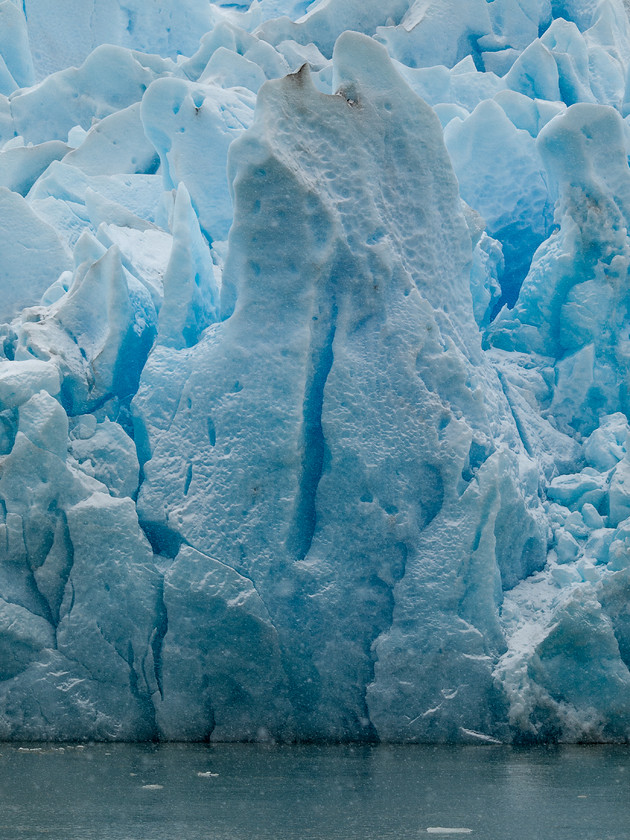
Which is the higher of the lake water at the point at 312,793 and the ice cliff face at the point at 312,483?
the ice cliff face at the point at 312,483

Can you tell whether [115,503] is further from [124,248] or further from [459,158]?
[459,158]

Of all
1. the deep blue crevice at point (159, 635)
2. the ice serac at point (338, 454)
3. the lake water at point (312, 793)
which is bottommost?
the lake water at point (312, 793)

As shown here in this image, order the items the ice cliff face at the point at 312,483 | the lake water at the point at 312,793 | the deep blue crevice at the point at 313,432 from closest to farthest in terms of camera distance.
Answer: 1. the lake water at the point at 312,793
2. the ice cliff face at the point at 312,483
3. the deep blue crevice at the point at 313,432

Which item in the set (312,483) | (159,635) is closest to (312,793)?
(159,635)

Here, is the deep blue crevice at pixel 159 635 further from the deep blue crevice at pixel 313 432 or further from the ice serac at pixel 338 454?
the deep blue crevice at pixel 313 432

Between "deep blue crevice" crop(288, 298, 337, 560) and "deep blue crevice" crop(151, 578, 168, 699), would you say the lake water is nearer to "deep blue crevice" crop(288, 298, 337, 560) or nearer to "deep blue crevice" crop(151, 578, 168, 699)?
"deep blue crevice" crop(151, 578, 168, 699)

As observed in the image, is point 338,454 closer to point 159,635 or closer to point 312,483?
point 312,483

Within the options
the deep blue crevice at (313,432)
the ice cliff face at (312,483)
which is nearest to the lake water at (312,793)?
the ice cliff face at (312,483)
